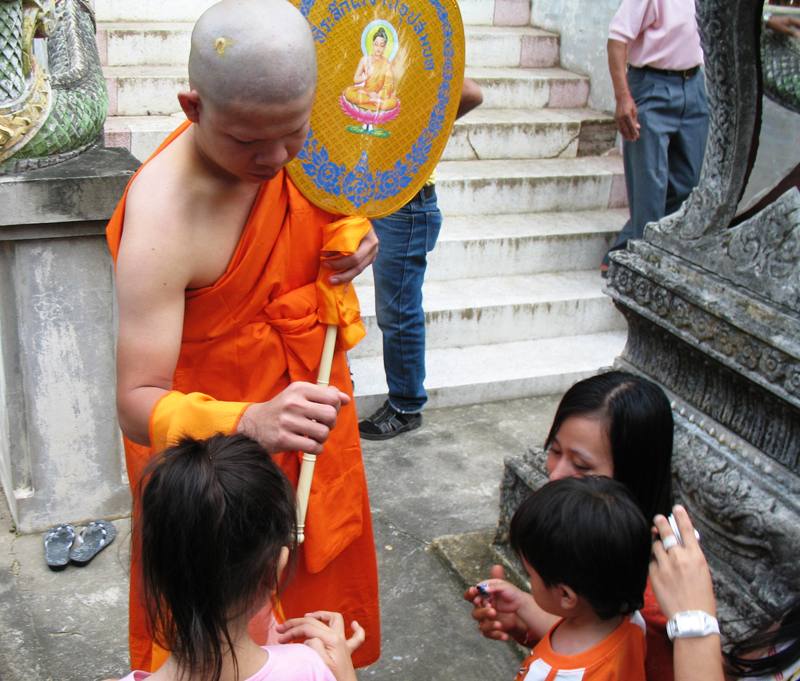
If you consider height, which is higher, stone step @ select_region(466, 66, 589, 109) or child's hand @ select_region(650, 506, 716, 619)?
stone step @ select_region(466, 66, 589, 109)

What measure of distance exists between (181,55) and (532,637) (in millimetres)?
4819

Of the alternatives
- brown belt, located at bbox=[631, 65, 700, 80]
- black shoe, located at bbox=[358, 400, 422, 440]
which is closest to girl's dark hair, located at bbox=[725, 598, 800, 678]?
black shoe, located at bbox=[358, 400, 422, 440]

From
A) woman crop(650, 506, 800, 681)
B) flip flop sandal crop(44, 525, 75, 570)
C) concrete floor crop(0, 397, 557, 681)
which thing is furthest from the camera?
flip flop sandal crop(44, 525, 75, 570)

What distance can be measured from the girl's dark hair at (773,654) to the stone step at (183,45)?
16.5 ft

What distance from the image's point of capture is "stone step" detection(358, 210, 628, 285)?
210 inches

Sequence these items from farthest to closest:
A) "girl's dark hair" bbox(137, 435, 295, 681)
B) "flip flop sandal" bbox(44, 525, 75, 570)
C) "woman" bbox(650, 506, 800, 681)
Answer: "flip flop sandal" bbox(44, 525, 75, 570) < "woman" bbox(650, 506, 800, 681) < "girl's dark hair" bbox(137, 435, 295, 681)

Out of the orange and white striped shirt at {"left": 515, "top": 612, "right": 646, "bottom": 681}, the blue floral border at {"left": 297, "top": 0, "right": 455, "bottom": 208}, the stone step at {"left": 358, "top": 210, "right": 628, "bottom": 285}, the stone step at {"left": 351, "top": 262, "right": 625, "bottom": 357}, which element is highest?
the blue floral border at {"left": 297, "top": 0, "right": 455, "bottom": 208}

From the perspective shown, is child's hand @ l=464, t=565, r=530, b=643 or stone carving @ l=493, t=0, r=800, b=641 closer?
child's hand @ l=464, t=565, r=530, b=643

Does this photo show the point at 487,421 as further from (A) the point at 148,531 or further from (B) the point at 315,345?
(A) the point at 148,531

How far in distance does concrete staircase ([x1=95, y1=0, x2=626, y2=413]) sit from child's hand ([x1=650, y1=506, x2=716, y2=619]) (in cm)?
281

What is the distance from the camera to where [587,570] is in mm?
1717

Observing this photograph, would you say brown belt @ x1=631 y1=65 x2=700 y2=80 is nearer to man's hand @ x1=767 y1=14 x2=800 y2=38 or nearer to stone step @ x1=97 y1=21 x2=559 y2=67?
stone step @ x1=97 y1=21 x2=559 y2=67

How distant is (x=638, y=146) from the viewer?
5.11 m

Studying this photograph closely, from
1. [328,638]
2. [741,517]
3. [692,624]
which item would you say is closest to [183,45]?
[741,517]
